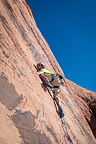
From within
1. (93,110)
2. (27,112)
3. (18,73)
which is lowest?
(93,110)

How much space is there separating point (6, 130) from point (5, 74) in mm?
1449

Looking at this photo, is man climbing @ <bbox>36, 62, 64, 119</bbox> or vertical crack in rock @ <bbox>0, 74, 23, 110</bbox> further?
man climbing @ <bbox>36, 62, 64, 119</bbox>

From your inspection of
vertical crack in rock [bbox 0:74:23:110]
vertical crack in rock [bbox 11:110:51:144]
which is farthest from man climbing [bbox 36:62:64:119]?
vertical crack in rock [bbox 0:74:23:110]

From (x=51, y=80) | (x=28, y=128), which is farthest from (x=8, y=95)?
(x=51, y=80)

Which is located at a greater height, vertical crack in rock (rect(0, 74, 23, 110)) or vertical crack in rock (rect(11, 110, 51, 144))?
vertical crack in rock (rect(0, 74, 23, 110))

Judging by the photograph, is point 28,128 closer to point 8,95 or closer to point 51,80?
point 8,95

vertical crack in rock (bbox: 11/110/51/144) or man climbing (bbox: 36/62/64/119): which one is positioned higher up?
man climbing (bbox: 36/62/64/119)

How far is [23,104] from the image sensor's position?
2.88 meters

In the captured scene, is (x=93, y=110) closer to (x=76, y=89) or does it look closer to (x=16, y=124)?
(x=76, y=89)

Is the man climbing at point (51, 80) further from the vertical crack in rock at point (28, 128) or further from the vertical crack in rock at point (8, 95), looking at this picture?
the vertical crack in rock at point (8, 95)

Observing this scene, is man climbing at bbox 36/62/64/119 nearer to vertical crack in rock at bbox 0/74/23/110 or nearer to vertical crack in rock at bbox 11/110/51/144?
vertical crack in rock at bbox 11/110/51/144

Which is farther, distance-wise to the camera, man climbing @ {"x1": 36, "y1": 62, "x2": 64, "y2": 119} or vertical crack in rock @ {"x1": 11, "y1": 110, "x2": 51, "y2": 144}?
man climbing @ {"x1": 36, "y1": 62, "x2": 64, "y2": 119}

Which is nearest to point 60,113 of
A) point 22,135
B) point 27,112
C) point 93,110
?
point 27,112

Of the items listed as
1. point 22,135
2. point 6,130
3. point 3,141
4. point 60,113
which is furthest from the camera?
point 60,113
